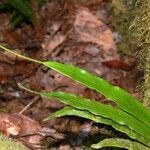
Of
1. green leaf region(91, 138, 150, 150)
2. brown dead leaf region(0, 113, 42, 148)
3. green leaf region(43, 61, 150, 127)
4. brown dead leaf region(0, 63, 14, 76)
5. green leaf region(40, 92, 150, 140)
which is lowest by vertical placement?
brown dead leaf region(0, 63, 14, 76)

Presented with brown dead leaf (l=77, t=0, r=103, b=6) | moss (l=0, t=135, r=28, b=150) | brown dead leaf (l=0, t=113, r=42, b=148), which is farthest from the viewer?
brown dead leaf (l=77, t=0, r=103, b=6)

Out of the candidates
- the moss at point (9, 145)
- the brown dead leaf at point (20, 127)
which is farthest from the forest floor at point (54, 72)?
the moss at point (9, 145)

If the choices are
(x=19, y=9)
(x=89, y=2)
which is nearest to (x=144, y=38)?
(x=19, y=9)

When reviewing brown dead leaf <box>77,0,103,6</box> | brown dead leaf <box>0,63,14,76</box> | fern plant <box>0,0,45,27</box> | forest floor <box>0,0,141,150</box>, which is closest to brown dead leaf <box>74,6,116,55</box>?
forest floor <box>0,0,141,150</box>

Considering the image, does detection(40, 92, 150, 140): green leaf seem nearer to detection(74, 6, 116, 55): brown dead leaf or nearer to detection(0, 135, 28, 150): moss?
detection(0, 135, 28, 150): moss

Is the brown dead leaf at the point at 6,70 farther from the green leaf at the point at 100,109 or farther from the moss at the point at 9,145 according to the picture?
the green leaf at the point at 100,109

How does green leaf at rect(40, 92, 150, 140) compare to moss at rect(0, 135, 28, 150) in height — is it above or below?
above

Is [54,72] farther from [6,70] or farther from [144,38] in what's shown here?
[144,38]

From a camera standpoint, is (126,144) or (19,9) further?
(19,9)

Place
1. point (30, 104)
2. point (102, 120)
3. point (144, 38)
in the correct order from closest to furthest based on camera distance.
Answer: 1. point (102, 120)
2. point (144, 38)
3. point (30, 104)
